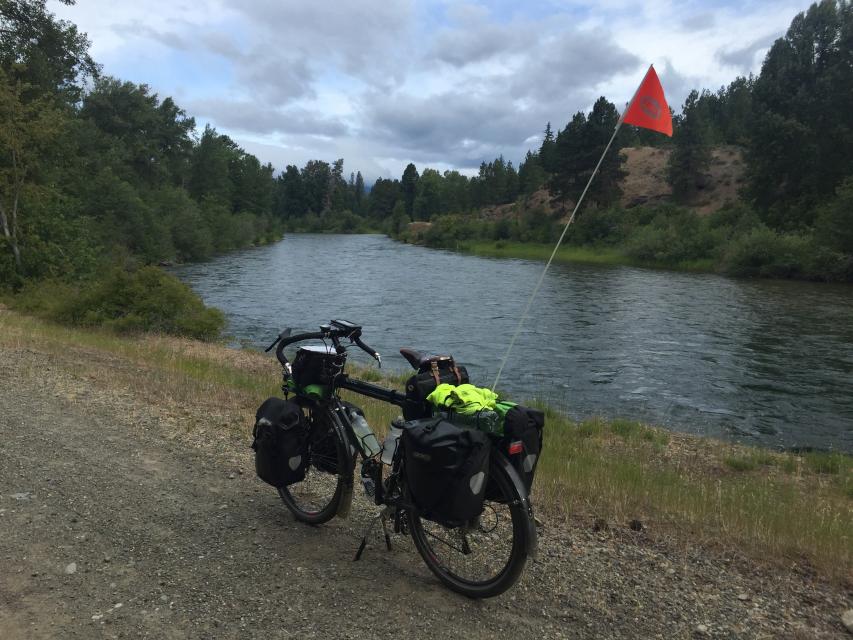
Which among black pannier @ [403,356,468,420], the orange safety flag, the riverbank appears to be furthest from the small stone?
the riverbank

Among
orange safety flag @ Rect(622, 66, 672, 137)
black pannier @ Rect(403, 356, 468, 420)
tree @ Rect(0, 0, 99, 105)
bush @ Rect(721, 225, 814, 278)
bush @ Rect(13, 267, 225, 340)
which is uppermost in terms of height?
tree @ Rect(0, 0, 99, 105)

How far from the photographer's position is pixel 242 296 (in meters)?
30.8

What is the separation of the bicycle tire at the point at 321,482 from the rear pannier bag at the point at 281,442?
90 mm

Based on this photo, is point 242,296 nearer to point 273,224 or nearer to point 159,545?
point 159,545

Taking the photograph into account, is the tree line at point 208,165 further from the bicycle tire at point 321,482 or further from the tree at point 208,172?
the bicycle tire at point 321,482

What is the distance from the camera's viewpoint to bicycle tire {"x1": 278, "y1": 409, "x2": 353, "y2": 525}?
4270 millimetres

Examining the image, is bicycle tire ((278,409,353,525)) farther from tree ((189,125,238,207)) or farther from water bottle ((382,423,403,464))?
tree ((189,125,238,207))

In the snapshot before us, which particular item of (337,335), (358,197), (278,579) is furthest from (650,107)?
(358,197)

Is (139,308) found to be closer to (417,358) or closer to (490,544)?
(417,358)

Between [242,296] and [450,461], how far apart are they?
28.9m

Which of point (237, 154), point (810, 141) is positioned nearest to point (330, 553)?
point (810, 141)

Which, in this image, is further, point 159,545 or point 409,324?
point 409,324

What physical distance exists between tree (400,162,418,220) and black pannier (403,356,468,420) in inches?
6225

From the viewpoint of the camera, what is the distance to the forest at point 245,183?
878 inches
